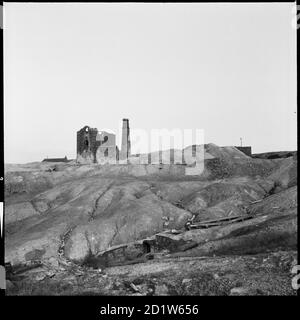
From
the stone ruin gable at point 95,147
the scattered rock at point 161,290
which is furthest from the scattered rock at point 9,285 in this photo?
the stone ruin gable at point 95,147

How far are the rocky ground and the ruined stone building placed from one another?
70.0ft

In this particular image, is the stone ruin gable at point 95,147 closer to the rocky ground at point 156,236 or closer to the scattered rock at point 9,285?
the rocky ground at point 156,236

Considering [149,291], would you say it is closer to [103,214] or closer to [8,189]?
[103,214]

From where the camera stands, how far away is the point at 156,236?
78.2 ft

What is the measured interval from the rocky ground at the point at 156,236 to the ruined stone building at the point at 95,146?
21322 mm

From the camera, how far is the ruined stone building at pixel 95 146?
65312 mm

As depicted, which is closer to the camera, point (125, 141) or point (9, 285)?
point (9, 285)

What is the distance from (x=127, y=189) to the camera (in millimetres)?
35438

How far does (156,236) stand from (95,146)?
144 ft

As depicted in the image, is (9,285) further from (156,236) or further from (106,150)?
(106,150)

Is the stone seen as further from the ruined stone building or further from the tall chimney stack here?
the tall chimney stack

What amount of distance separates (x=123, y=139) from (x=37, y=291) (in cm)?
5381

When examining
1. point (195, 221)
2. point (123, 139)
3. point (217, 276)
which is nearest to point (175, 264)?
point (217, 276)

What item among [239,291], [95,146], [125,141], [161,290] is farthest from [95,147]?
[239,291]
